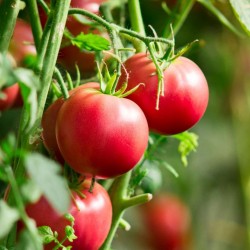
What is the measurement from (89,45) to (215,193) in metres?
1.29

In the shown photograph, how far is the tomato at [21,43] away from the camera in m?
0.90

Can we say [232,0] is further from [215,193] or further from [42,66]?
[215,193]

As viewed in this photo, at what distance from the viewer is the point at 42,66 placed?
70cm

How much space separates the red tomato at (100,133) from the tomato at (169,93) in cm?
3

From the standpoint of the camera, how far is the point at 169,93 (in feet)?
2.56

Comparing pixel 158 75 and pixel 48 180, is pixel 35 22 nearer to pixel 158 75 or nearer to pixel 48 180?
pixel 158 75

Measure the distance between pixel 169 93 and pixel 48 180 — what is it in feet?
0.99

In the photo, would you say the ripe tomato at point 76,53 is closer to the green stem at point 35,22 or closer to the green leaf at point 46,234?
the green stem at point 35,22

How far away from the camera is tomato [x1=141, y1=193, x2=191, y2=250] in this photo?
5.60 feet

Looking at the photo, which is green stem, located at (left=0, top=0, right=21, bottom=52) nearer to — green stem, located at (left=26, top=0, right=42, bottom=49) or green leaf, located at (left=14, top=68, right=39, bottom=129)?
green stem, located at (left=26, top=0, right=42, bottom=49)

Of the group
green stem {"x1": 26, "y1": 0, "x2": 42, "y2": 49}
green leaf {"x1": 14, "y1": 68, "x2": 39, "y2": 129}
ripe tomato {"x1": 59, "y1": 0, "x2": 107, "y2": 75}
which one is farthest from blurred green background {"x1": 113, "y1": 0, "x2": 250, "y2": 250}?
green leaf {"x1": 14, "y1": 68, "x2": 39, "y2": 129}

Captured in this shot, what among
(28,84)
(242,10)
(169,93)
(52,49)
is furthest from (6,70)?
(242,10)

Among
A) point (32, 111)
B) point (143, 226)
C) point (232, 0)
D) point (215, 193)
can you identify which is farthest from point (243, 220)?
point (32, 111)

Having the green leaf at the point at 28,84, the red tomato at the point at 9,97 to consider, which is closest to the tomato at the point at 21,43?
the red tomato at the point at 9,97
